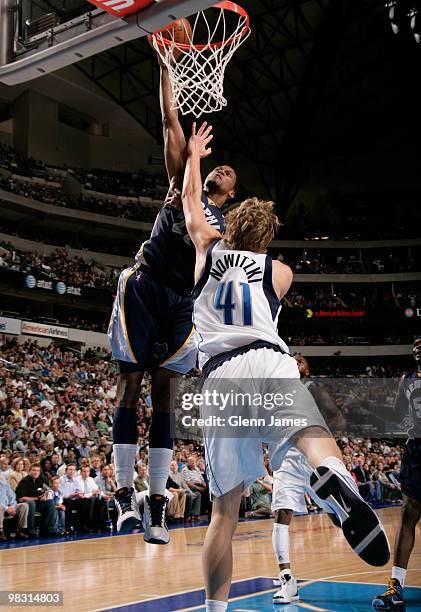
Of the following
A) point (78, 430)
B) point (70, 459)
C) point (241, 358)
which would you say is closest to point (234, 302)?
point (241, 358)

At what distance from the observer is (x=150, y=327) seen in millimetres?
4465

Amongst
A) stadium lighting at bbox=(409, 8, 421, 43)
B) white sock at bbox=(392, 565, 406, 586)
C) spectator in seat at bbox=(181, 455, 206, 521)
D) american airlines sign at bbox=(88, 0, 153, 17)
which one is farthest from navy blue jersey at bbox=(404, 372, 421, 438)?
stadium lighting at bbox=(409, 8, 421, 43)

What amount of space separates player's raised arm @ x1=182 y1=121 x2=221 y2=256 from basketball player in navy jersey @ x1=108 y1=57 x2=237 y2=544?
0.50 ft

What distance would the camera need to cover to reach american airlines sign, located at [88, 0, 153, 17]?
13.2 ft

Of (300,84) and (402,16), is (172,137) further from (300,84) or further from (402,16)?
(300,84)

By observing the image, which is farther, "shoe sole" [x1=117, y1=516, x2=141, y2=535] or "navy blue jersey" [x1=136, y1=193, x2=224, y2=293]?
"navy blue jersey" [x1=136, y1=193, x2=224, y2=293]

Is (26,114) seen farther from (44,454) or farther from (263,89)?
(44,454)

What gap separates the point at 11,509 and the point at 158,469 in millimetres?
7604

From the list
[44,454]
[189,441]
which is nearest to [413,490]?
[44,454]

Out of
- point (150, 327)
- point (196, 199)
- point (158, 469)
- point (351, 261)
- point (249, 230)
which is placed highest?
point (351, 261)

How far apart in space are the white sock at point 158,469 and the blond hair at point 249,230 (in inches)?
57.4

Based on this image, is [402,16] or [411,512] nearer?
[411,512]

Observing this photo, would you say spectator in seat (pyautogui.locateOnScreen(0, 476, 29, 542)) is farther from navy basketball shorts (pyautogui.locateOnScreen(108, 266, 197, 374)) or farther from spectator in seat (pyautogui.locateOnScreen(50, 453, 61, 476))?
navy basketball shorts (pyautogui.locateOnScreen(108, 266, 197, 374))

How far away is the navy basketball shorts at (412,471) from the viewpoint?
6.15 meters
